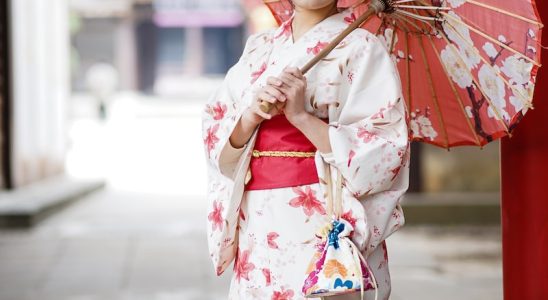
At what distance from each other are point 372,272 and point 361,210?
20cm

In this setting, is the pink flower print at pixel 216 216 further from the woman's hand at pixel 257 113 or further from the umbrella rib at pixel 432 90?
the umbrella rib at pixel 432 90

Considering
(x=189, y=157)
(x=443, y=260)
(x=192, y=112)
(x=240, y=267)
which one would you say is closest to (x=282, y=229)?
(x=240, y=267)

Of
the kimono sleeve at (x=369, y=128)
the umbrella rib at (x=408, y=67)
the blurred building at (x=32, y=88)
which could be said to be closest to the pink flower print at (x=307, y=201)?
the kimono sleeve at (x=369, y=128)

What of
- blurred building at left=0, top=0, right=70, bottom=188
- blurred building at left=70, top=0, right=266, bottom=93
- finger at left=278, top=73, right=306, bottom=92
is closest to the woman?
finger at left=278, top=73, right=306, bottom=92

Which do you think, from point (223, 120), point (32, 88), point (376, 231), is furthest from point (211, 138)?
point (32, 88)

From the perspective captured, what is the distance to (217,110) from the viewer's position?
2.46 metres

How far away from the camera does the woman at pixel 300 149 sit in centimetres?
219

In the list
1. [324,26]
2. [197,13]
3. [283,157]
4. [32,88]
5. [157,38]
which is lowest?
[283,157]

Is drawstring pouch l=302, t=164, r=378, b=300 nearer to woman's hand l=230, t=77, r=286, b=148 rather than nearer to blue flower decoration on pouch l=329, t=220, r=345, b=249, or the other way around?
blue flower decoration on pouch l=329, t=220, r=345, b=249

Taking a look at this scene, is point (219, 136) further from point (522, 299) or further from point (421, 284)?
point (421, 284)

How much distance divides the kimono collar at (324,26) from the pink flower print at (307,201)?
0.39m

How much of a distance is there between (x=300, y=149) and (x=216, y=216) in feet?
1.08

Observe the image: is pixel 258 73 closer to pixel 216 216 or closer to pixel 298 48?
pixel 298 48

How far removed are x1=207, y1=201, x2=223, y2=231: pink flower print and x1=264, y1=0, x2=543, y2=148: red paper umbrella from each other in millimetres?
622
